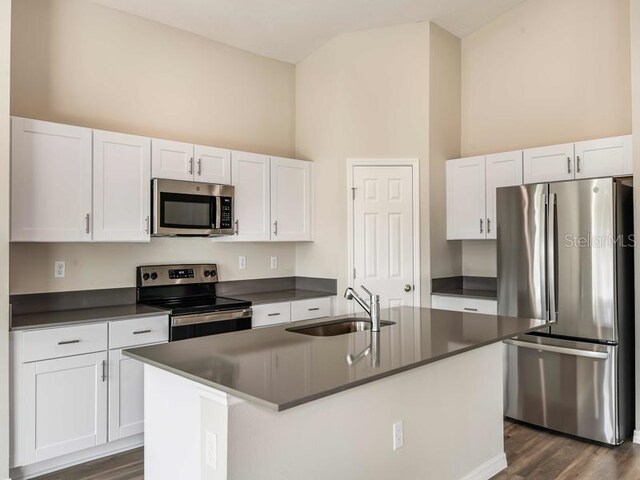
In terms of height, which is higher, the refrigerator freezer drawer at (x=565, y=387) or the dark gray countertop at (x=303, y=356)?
the dark gray countertop at (x=303, y=356)

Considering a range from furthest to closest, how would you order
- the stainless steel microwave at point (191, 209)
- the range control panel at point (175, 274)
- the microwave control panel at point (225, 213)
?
1. the microwave control panel at point (225, 213)
2. the range control panel at point (175, 274)
3. the stainless steel microwave at point (191, 209)

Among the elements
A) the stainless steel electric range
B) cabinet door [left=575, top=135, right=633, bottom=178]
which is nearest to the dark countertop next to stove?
cabinet door [left=575, top=135, right=633, bottom=178]

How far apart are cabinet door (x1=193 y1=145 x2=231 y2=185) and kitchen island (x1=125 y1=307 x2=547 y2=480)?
1702 mm

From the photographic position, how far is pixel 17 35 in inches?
129

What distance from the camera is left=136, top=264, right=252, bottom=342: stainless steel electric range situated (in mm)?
3465

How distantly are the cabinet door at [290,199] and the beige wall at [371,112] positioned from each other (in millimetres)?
166

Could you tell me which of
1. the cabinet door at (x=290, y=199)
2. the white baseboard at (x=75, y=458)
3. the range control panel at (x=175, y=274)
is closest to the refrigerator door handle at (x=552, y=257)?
the cabinet door at (x=290, y=199)

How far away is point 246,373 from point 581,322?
2660mm

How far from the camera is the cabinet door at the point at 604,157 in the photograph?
3605 mm

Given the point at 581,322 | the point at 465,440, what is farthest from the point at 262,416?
the point at 581,322

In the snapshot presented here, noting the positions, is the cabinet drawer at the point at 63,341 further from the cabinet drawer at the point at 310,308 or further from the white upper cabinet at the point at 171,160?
the cabinet drawer at the point at 310,308

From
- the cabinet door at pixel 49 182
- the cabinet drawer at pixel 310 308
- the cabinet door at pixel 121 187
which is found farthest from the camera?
the cabinet drawer at pixel 310 308

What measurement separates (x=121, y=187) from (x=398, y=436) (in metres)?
2.44

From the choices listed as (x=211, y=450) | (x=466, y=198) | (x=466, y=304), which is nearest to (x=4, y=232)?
(x=211, y=450)
